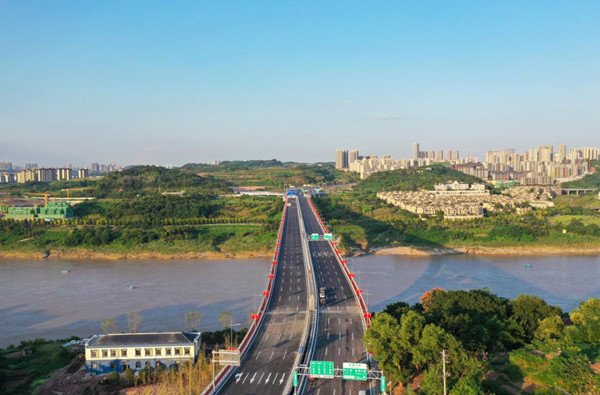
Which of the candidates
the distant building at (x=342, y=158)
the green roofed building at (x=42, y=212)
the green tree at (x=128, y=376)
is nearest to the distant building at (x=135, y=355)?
the green tree at (x=128, y=376)

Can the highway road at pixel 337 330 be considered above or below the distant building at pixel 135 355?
above

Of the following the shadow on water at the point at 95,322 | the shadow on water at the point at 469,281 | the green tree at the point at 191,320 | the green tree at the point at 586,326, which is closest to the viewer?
the green tree at the point at 586,326

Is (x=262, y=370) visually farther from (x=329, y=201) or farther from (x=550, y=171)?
(x=550, y=171)

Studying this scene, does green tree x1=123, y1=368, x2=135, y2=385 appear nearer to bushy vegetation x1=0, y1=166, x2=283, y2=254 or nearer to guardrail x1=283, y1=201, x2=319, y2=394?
guardrail x1=283, y1=201, x2=319, y2=394

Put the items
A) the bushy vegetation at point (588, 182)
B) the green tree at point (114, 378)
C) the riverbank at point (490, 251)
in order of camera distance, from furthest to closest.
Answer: the bushy vegetation at point (588, 182)
the riverbank at point (490, 251)
the green tree at point (114, 378)

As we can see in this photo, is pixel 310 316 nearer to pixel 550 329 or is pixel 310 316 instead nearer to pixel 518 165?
pixel 550 329

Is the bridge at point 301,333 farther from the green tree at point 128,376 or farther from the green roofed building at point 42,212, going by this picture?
the green roofed building at point 42,212
